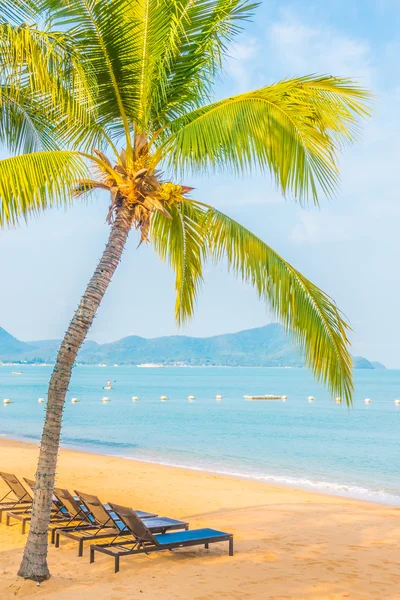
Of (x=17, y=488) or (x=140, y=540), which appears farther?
(x=17, y=488)

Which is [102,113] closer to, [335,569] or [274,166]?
[274,166]

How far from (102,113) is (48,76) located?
88 cm

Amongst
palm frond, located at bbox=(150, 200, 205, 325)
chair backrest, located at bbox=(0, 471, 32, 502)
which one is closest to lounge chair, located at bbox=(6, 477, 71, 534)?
chair backrest, located at bbox=(0, 471, 32, 502)

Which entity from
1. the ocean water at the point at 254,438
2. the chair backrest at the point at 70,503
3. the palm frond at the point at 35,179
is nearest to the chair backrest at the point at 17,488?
the chair backrest at the point at 70,503

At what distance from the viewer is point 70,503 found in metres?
8.35

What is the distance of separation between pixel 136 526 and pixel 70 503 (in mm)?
1548

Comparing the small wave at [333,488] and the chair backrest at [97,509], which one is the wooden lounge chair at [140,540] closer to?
the chair backrest at [97,509]

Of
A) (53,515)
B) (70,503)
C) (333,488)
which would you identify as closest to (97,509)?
(70,503)

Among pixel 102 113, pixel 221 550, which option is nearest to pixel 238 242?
pixel 102 113

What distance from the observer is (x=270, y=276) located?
7.06 meters

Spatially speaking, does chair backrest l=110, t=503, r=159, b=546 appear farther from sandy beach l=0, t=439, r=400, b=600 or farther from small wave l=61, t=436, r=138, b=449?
small wave l=61, t=436, r=138, b=449

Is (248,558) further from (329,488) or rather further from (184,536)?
(329,488)

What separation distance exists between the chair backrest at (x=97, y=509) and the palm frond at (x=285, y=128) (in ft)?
13.6

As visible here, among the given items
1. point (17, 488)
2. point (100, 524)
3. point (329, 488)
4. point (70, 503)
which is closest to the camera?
point (100, 524)
